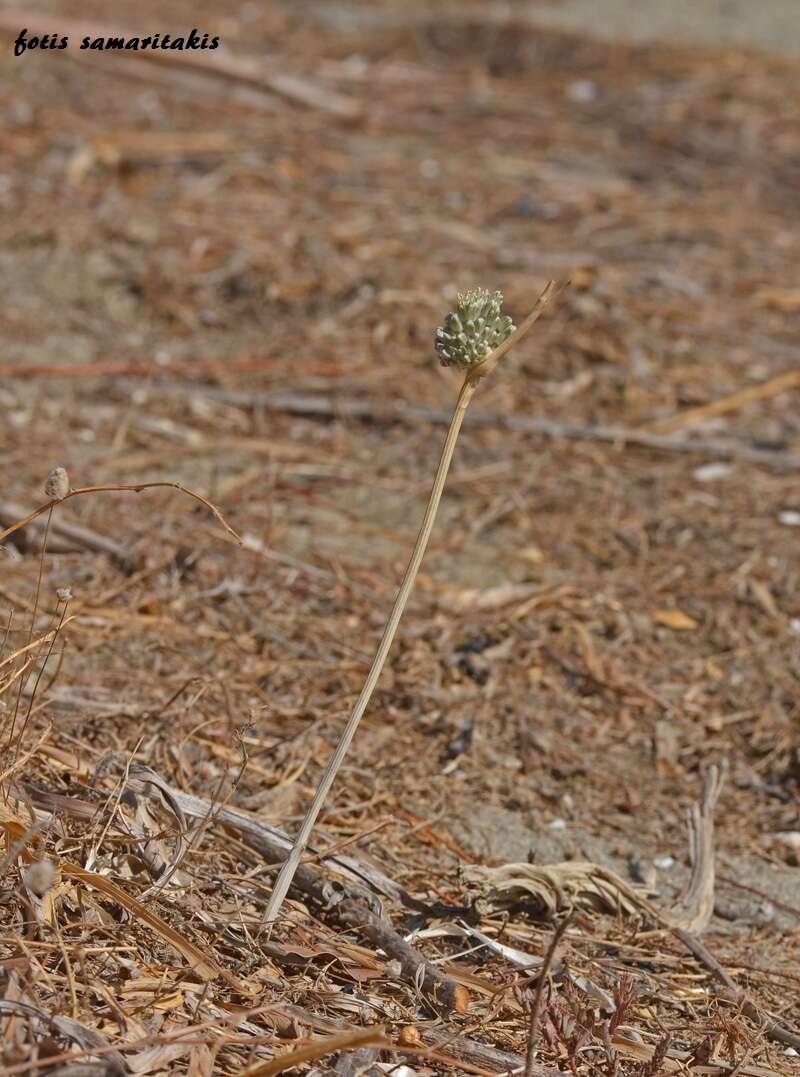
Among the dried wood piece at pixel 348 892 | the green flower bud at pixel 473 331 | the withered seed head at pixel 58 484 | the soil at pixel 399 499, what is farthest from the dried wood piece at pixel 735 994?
the withered seed head at pixel 58 484

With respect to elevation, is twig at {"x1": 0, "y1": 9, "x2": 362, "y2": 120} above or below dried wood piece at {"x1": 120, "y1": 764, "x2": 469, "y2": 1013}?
above

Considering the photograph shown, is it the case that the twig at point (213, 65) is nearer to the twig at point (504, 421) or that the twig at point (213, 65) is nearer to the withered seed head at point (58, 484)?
the twig at point (504, 421)

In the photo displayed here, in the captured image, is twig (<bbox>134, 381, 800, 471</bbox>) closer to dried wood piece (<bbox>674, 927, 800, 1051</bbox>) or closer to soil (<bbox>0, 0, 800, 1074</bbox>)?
soil (<bbox>0, 0, 800, 1074</bbox>)

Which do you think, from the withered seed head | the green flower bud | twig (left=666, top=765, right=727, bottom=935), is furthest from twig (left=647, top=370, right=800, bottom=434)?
the withered seed head

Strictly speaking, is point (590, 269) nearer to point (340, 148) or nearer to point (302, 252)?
point (302, 252)

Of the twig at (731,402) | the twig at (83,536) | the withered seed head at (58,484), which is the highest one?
the withered seed head at (58,484)

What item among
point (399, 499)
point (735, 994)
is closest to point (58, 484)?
point (735, 994)
